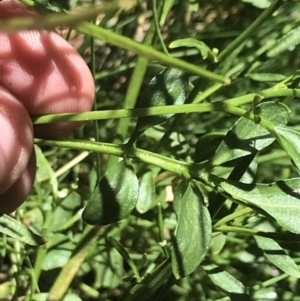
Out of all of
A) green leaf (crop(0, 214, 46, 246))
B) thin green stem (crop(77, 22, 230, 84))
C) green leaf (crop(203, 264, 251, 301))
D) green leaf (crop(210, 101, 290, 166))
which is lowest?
green leaf (crop(203, 264, 251, 301))

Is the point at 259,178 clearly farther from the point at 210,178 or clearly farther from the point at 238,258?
the point at 210,178

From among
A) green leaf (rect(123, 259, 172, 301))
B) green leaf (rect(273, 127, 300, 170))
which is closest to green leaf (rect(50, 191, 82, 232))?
green leaf (rect(123, 259, 172, 301))

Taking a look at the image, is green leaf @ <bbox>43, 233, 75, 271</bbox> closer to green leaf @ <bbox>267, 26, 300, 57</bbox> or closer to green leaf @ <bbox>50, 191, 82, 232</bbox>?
green leaf @ <bbox>50, 191, 82, 232</bbox>

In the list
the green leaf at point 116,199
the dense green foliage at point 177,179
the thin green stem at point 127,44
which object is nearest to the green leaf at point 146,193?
the dense green foliage at point 177,179

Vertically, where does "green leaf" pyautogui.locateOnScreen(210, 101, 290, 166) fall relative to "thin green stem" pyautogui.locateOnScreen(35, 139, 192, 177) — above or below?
above

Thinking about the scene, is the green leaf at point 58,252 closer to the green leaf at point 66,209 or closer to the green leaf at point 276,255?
the green leaf at point 66,209

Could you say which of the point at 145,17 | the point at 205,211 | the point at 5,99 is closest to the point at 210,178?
the point at 205,211

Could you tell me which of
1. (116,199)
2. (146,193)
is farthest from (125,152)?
(146,193)

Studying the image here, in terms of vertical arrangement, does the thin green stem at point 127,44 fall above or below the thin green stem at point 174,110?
above
